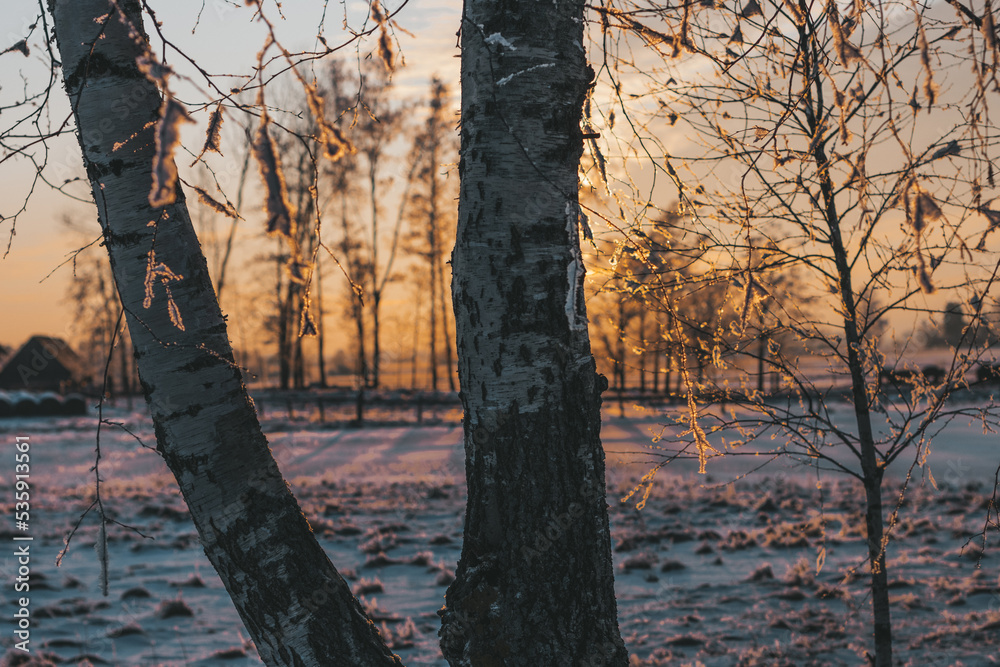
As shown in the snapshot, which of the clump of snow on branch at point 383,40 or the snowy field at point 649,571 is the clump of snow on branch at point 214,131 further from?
the snowy field at point 649,571

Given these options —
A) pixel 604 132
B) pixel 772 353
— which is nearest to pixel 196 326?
pixel 604 132

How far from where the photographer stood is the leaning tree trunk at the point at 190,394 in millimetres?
1859

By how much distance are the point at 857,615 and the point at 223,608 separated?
213 inches

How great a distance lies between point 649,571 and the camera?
672 cm

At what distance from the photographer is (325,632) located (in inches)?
73.7

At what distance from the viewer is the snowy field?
4836 millimetres

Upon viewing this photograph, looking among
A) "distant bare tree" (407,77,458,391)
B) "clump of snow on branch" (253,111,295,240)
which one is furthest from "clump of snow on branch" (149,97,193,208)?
"distant bare tree" (407,77,458,391)

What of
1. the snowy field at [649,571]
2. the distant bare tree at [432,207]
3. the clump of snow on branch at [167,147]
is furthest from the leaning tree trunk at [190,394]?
the distant bare tree at [432,207]

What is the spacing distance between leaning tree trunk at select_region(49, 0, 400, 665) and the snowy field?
1.88m

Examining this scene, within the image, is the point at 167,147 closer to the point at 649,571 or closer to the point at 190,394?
the point at 190,394

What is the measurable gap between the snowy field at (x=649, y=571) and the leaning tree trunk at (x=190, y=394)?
1.88 metres

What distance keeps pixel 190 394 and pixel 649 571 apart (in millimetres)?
5857

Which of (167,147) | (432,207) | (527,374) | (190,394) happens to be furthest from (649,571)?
(432,207)

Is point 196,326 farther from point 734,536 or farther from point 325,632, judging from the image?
point 734,536
